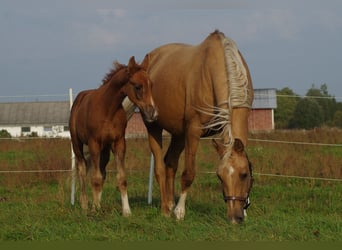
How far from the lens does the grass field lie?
553cm

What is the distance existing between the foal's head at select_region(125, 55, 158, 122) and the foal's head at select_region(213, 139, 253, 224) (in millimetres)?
1198

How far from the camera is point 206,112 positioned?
21.5 feet

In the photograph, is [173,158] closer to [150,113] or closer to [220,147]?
[150,113]

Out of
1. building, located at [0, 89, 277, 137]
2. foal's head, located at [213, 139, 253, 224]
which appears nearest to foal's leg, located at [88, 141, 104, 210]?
foal's head, located at [213, 139, 253, 224]

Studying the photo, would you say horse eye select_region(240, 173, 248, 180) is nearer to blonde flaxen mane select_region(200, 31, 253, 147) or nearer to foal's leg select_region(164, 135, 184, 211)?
blonde flaxen mane select_region(200, 31, 253, 147)

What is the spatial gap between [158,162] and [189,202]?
1003 mm

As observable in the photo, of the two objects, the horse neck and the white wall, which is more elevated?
the horse neck

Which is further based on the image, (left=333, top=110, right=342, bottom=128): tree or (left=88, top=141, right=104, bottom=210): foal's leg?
(left=333, top=110, right=342, bottom=128): tree

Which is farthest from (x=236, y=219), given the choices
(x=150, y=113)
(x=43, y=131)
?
(x=43, y=131)

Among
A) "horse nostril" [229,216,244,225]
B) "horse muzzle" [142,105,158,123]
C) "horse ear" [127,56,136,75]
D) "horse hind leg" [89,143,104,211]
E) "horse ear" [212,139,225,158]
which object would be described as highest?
"horse ear" [127,56,136,75]

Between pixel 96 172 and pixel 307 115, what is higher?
pixel 307 115

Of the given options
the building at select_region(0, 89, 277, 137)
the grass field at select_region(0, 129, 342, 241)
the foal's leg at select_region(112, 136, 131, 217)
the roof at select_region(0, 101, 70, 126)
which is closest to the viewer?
the grass field at select_region(0, 129, 342, 241)

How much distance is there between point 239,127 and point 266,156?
5819 millimetres

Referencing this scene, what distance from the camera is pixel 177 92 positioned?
23.7ft
